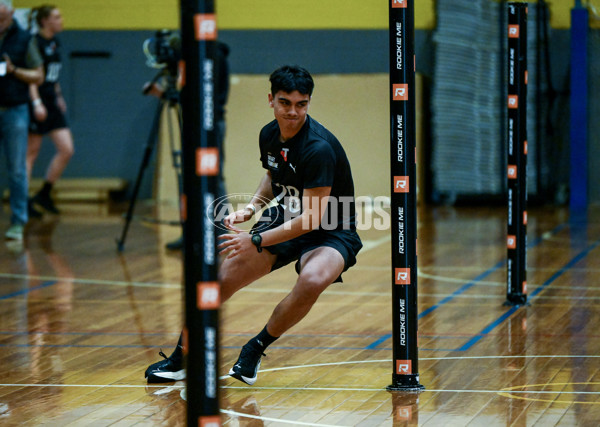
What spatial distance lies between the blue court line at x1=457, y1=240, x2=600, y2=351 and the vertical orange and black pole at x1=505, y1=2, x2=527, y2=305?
0.41 metres

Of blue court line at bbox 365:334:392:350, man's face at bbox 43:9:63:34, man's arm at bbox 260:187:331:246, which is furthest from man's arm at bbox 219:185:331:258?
man's face at bbox 43:9:63:34

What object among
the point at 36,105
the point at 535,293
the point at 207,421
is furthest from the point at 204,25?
the point at 36,105

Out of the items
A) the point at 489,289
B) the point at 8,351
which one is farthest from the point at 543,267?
the point at 8,351

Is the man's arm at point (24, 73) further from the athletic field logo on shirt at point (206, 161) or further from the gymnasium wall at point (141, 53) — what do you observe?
the athletic field logo on shirt at point (206, 161)

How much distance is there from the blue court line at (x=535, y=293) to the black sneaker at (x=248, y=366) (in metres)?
1.35

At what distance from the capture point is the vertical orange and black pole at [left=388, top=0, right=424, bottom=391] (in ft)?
Answer: 14.5

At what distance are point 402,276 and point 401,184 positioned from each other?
43 cm

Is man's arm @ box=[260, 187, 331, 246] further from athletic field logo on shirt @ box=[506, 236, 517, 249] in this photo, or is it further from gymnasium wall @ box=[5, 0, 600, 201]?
gymnasium wall @ box=[5, 0, 600, 201]

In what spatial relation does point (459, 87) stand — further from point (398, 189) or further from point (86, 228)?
point (398, 189)

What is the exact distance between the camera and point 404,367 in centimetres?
457

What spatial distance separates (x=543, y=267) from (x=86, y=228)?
538 cm

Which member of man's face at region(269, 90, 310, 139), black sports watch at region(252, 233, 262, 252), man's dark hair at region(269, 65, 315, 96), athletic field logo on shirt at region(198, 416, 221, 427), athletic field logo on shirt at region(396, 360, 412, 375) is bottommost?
athletic field logo on shirt at region(396, 360, 412, 375)

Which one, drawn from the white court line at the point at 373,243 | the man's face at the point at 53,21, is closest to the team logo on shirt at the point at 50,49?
the man's face at the point at 53,21

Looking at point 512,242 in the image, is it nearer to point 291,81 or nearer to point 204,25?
point 291,81
